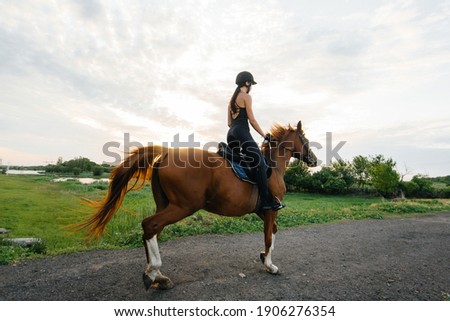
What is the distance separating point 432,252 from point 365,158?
169 feet

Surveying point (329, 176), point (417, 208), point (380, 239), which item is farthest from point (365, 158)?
point (380, 239)

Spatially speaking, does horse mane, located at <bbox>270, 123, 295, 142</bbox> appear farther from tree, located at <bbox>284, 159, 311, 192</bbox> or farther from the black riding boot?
tree, located at <bbox>284, 159, 311, 192</bbox>

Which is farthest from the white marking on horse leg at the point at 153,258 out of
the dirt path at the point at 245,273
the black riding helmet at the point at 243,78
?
the black riding helmet at the point at 243,78

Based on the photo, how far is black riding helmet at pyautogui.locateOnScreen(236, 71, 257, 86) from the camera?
4941 mm

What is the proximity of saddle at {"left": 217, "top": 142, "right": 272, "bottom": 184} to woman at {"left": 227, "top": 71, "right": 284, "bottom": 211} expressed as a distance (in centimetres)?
8

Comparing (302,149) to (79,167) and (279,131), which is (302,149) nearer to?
(279,131)

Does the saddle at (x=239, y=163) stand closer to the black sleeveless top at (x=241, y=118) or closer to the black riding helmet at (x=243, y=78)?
the black sleeveless top at (x=241, y=118)

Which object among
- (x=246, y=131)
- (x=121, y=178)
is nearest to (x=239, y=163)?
(x=246, y=131)

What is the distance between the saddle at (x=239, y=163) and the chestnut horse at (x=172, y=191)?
0.10 meters

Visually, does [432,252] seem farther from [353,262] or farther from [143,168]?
[143,168]

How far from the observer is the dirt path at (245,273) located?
419cm

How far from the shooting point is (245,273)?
512cm

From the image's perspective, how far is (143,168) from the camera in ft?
14.6
